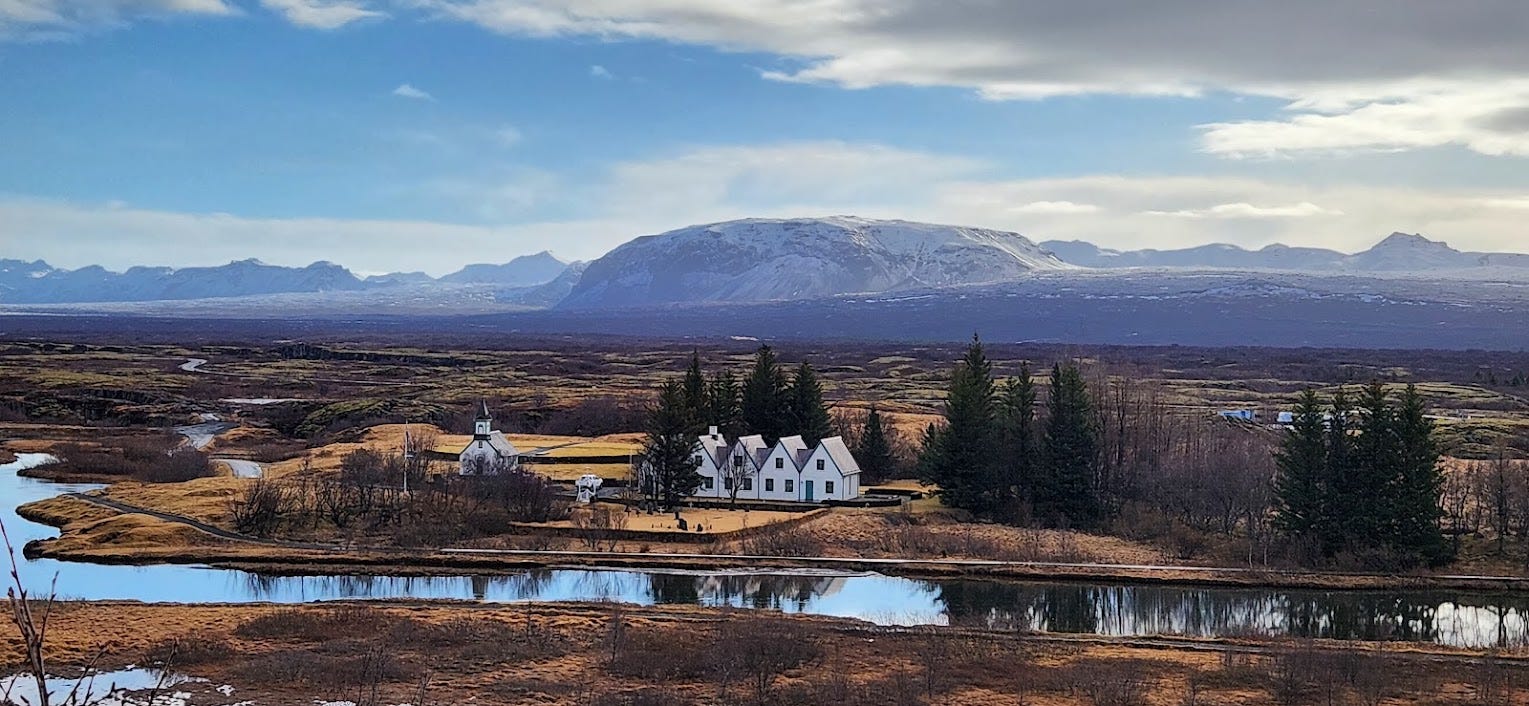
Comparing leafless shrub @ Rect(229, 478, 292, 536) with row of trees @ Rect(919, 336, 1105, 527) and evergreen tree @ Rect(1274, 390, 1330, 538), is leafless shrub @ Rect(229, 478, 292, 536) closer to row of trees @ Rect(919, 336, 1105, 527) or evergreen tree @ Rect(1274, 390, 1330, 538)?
row of trees @ Rect(919, 336, 1105, 527)

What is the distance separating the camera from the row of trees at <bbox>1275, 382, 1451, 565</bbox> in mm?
51250

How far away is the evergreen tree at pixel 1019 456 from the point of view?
6334 centimetres

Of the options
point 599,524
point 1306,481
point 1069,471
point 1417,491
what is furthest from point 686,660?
point 1069,471

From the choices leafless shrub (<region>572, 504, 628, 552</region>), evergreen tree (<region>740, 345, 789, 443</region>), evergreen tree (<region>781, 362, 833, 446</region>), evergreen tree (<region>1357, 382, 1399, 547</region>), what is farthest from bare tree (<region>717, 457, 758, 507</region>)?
evergreen tree (<region>1357, 382, 1399, 547</region>)

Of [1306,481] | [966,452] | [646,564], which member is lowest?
[646,564]

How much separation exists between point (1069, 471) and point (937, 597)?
19.1 meters

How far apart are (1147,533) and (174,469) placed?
5311 centimetres

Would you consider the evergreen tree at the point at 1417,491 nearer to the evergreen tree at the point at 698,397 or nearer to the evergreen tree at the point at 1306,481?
the evergreen tree at the point at 1306,481

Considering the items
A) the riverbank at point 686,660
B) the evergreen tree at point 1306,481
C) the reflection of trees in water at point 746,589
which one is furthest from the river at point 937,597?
the evergreen tree at point 1306,481

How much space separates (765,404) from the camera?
7394 centimetres

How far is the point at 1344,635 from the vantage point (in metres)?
40.8

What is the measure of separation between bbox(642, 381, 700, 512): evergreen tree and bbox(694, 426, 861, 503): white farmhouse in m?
2.45

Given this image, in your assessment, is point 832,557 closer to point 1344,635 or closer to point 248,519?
point 1344,635

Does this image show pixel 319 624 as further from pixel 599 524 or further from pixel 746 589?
pixel 599 524
